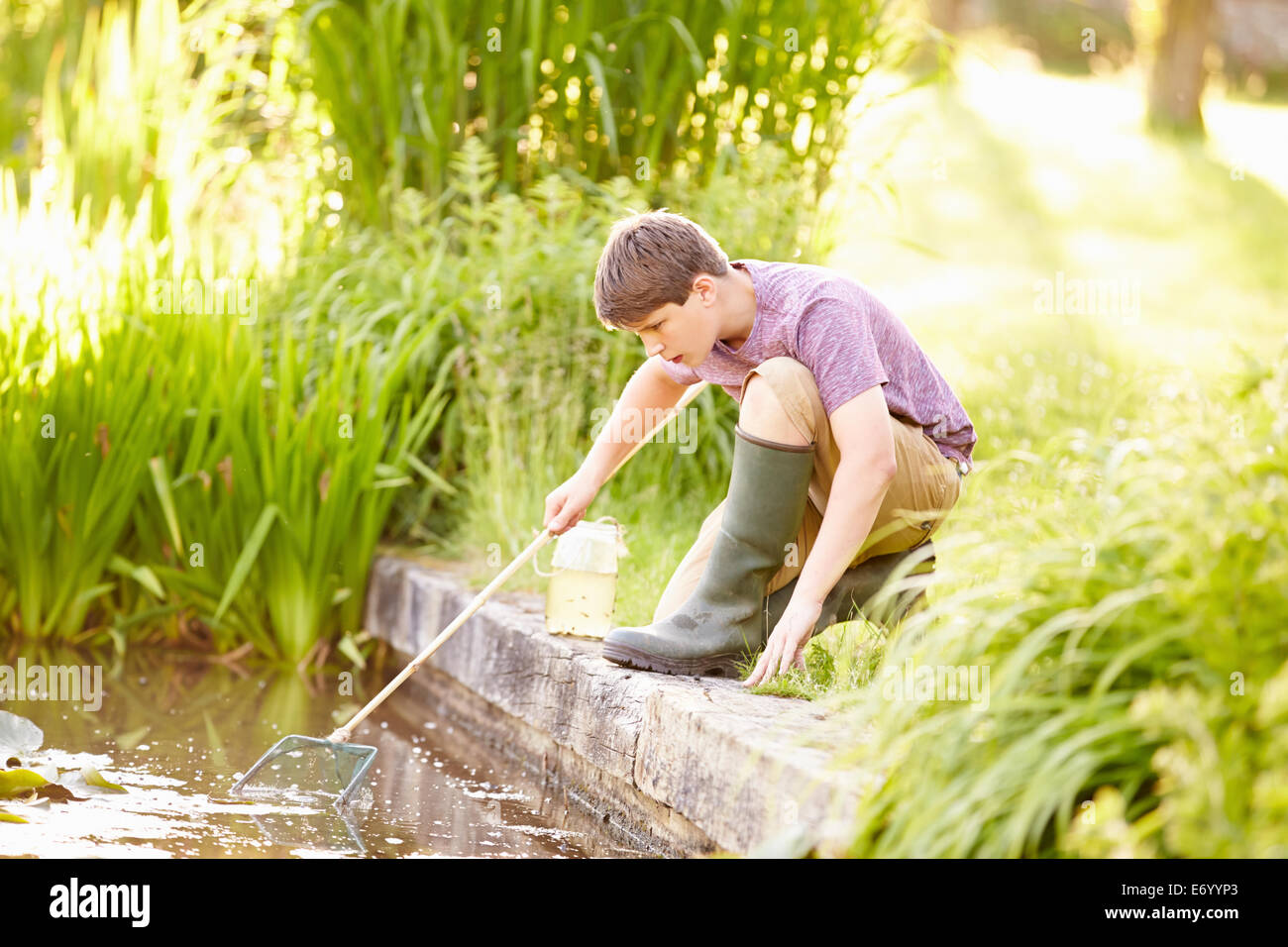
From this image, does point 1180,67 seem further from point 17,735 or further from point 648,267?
point 17,735

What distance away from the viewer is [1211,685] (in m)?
1.63

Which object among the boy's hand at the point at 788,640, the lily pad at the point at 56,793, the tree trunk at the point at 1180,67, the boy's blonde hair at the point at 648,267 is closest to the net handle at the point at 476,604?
the boy's blonde hair at the point at 648,267

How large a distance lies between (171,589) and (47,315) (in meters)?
0.84

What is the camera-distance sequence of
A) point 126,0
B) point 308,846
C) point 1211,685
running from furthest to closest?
1. point 126,0
2. point 308,846
3. point 1211,685

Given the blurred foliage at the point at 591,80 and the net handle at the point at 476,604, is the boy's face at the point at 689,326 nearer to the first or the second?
the net handle at the point at 476,604

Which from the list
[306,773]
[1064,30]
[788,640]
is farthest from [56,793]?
[1064,30]

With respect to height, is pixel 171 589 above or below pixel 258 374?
below

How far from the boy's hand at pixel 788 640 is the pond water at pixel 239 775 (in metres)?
0.43

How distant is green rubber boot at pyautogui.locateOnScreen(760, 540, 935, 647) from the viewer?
2781mm

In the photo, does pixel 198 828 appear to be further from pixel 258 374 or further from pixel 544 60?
pixel 544 60

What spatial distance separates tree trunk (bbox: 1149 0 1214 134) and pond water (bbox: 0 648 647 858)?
12.6 meters

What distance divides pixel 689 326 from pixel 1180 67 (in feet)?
44.3
